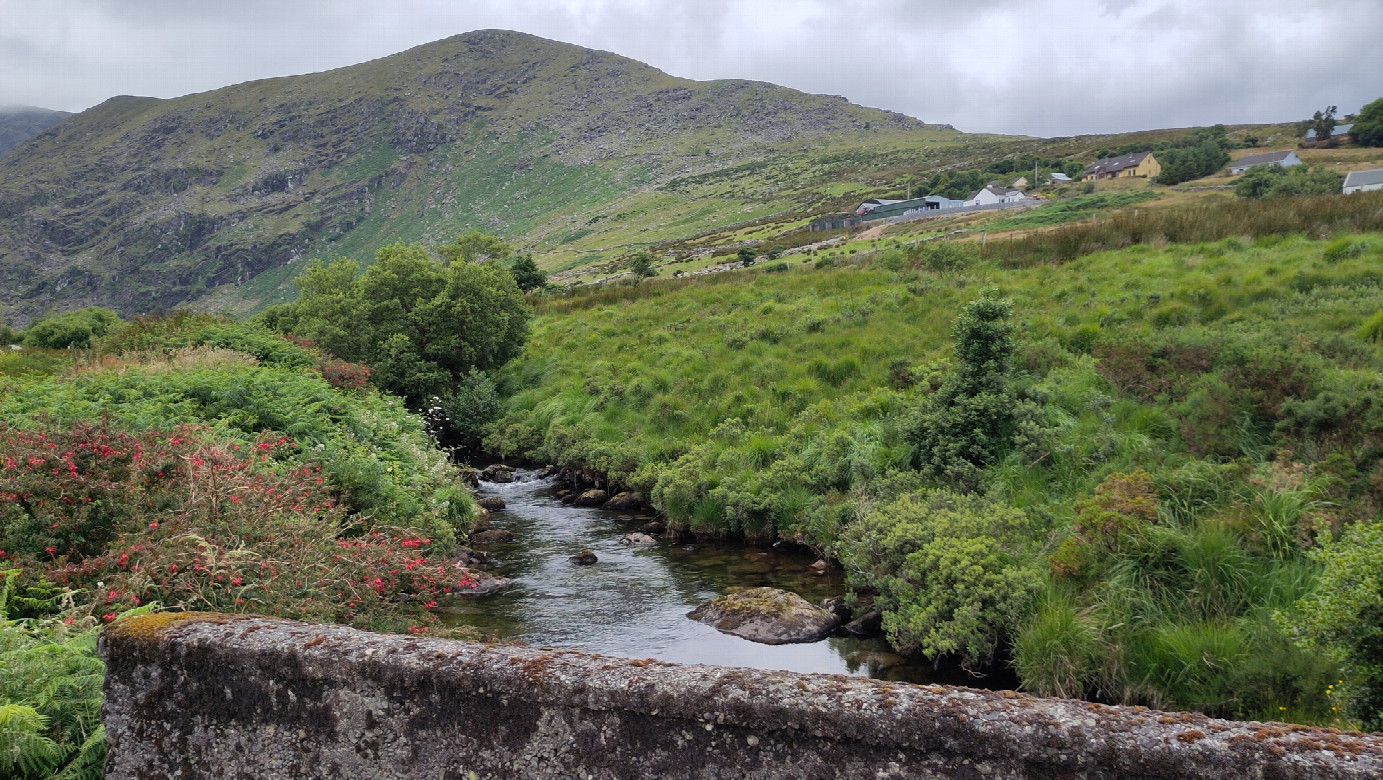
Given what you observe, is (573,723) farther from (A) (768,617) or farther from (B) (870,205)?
(B) (870,205)

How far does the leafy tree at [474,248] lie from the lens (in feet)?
154

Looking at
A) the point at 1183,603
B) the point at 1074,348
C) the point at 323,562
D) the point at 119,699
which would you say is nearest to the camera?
A: the point at 119,699

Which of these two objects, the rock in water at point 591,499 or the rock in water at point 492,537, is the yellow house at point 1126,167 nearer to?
the rock in water at point 591,499

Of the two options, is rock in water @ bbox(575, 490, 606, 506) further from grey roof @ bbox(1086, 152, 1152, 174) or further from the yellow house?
grey roof @ bbox(1086, 152, 1152, 174)

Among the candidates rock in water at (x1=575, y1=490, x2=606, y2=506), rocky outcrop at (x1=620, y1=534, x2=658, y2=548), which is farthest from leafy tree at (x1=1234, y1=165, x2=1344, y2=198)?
rocky outcrop at (x1=620, y1=534, x2=658, y2=548)

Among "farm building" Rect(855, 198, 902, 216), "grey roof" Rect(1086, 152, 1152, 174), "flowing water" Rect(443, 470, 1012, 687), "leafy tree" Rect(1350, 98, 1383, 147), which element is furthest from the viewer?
"farm building" Rect(855, 198, 902, 216)

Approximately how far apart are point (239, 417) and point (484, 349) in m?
18.5

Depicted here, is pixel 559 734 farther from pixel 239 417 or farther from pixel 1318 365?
pixel 1318 365

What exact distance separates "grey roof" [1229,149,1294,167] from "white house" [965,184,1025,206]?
2202 centimetres

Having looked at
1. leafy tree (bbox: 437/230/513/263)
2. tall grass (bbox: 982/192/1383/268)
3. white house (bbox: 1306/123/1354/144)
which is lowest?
tall grass (bbox: 982/192/1383/268)

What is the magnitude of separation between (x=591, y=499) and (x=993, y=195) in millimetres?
90527

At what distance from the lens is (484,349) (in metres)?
31.7

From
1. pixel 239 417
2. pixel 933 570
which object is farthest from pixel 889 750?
pixel 239 417

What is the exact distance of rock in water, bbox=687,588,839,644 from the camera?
11578 millimetres
